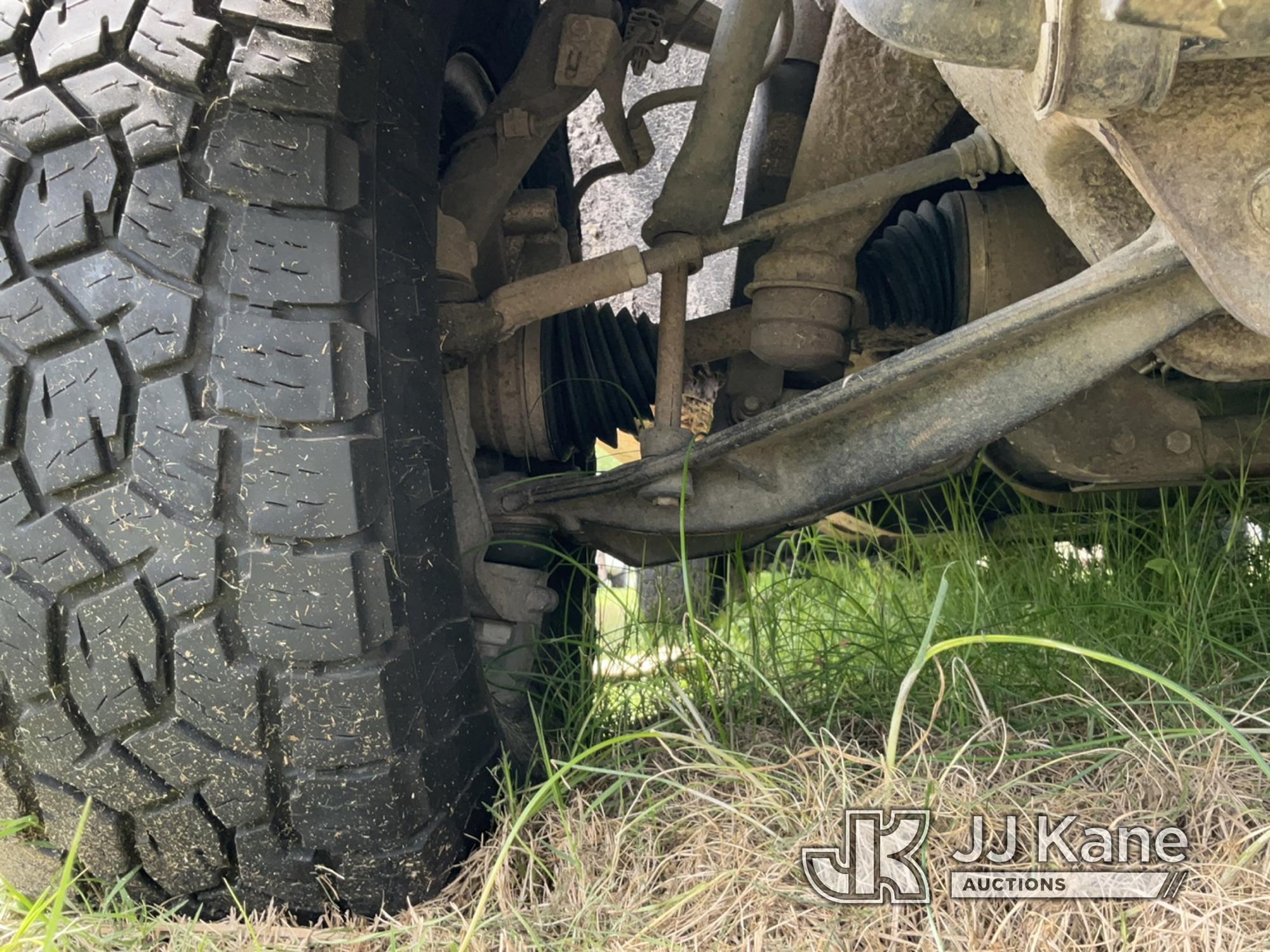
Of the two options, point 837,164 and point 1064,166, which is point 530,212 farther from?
point 1064,166

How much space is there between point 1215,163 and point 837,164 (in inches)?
22.4

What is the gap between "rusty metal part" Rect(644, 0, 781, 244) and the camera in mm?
1127

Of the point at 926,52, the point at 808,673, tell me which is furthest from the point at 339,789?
the point at 926,52

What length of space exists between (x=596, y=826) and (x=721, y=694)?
0.88 feet

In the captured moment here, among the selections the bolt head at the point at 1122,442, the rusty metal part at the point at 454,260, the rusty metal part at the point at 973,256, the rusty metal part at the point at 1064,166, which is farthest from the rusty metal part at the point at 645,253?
the bolt head at the point at 1122,442

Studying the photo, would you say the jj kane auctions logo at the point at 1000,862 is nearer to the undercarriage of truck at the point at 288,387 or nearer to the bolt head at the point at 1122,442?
the undercarriage of truck at the point at 288,387

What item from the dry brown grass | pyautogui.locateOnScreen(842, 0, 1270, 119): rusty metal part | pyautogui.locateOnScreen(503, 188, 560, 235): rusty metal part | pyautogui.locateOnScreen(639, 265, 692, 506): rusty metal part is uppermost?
pyautogui.locateOnScreen(842, 0, 1270, 119): rusty metal part

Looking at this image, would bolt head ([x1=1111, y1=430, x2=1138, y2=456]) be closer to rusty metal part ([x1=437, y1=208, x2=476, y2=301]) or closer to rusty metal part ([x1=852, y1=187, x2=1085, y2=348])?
rusty metal part ([x1=852, y1=187, x2=1085, y2=348])

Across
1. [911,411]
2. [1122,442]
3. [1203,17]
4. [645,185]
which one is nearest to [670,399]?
[911,411]

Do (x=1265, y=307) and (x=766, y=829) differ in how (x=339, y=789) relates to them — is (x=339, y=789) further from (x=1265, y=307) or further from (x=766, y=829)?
(x=1265, y=307)

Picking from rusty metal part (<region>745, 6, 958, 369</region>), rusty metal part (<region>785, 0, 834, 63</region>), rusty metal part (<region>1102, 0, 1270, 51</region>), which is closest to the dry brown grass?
rusty metal part (<region>745, 6, 958, 369</region>)

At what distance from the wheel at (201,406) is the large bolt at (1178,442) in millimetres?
962

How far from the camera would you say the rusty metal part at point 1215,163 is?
697 millimetres

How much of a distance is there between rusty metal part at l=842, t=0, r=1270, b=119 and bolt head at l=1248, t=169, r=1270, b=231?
0.15 m
